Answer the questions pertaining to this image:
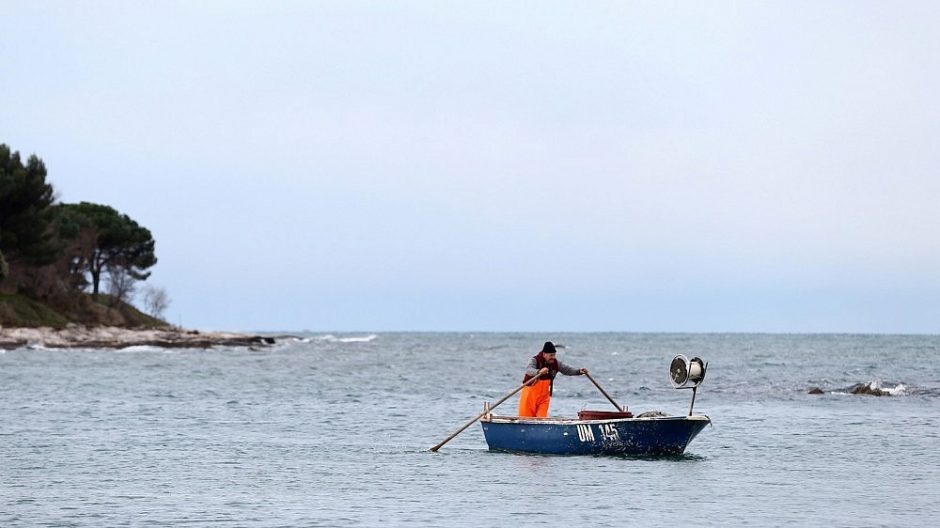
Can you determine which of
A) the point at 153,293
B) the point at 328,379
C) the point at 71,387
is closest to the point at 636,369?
the point at 328,379

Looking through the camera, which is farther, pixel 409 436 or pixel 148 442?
pixel 409 436

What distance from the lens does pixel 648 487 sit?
21.4m

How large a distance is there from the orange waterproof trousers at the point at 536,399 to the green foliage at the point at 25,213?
81040 millimetres

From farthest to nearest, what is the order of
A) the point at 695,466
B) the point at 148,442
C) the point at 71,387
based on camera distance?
the point at 71,387, the point at 148,442, the point at 695,466

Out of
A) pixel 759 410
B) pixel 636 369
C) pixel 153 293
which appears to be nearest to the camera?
pixel 759 410

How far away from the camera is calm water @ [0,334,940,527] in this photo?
61.8ft

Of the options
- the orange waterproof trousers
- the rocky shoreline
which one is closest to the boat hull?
the orange waterproof trousers

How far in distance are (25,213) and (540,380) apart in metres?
84.1

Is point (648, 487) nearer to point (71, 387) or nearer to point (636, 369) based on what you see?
point (71, 387)

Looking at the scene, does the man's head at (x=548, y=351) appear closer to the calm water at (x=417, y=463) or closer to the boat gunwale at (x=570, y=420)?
the boat gunwale at (x=570, y=420)

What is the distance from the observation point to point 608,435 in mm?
25562

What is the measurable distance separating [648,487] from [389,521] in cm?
533

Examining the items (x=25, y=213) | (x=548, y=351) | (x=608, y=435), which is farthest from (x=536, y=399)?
(x=25, y=213)

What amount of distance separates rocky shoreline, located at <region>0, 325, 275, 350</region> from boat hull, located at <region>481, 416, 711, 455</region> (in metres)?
69.9
